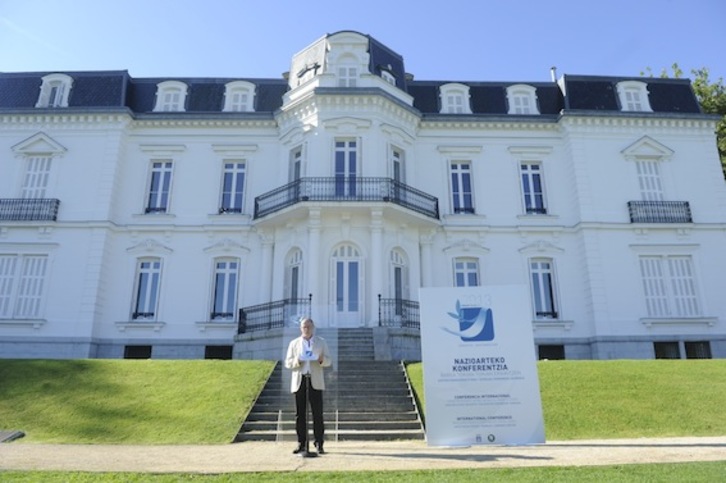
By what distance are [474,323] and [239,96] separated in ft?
53.6

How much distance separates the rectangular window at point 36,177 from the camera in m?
19.0

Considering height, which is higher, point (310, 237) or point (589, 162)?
point (589, 162)

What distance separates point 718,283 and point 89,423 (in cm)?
2059

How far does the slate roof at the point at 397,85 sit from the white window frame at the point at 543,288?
21.0 ft

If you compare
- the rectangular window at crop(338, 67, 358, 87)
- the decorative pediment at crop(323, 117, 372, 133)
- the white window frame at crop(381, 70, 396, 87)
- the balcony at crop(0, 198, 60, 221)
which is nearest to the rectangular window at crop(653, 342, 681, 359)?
the decorative pediment at crop(323, 117, 372, 133)

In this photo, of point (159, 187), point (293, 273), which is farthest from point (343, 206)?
point (159, 187)

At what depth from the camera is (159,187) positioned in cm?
1961

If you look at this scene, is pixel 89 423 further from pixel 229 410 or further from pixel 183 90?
pixel 183 90

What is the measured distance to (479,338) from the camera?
7602 mm

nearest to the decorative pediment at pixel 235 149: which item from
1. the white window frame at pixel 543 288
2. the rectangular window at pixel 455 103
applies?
the rectangular window at pixel 455 103

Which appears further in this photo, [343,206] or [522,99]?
[522,99]

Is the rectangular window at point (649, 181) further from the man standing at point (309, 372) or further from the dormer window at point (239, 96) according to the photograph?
the man standing at point (309, 372)

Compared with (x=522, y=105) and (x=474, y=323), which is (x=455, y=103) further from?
(x=474, y=323)

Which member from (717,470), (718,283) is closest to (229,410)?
(717,470)
